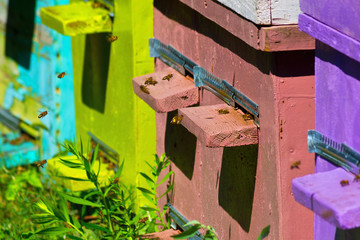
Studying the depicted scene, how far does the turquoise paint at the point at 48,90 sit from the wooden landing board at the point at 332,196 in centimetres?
405

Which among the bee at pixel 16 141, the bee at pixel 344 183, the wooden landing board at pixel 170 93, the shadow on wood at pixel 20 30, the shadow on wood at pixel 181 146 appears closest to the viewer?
the bee at pixel 344 183

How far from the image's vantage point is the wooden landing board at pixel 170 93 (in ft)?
14.9

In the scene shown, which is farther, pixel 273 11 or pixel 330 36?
pixel 273 11

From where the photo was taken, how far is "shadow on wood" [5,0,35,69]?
29.2 ft

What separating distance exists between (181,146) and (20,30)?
4.64 meters

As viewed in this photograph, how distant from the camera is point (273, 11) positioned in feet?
11.8

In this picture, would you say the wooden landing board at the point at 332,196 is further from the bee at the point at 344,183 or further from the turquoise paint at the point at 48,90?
the turquoise paint at the point at 48,90

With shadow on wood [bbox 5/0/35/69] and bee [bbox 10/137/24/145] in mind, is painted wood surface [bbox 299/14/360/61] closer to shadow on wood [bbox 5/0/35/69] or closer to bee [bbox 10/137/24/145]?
shadow on wood [bbox 5/0/35/69]

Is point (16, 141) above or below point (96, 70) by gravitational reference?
below

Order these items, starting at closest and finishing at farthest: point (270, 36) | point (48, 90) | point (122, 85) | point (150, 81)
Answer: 1. point (270, 36)
2. point (150, 81)
3. point (122, 85)
4. point (48, 90)

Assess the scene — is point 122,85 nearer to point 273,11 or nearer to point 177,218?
point 177,218

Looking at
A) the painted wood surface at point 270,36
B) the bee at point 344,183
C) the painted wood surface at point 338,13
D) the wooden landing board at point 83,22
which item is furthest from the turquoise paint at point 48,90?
the bee at point 344,183

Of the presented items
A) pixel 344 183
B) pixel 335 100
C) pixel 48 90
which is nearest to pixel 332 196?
pixel 344 183

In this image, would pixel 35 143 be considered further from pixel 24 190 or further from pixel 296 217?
pixel 296 217
